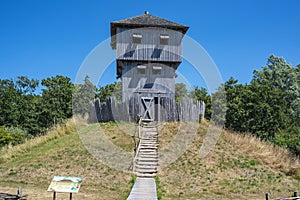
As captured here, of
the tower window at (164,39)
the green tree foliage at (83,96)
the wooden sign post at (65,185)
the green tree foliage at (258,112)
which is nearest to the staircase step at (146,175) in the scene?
the wooden sign post at (65,185)

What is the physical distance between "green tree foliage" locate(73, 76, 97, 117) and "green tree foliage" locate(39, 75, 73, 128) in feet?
30.6

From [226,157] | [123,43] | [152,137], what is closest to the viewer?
[226,157]

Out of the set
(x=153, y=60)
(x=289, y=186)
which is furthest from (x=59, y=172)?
(x=153, y=60)

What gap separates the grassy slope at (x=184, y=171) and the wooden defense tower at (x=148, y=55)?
24.1 ft

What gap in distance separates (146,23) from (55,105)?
25.4 m

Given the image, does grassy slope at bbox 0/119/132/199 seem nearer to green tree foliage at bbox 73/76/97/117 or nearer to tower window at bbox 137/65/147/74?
tower window at bbox 137/65/147/74

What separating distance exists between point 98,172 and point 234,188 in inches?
281

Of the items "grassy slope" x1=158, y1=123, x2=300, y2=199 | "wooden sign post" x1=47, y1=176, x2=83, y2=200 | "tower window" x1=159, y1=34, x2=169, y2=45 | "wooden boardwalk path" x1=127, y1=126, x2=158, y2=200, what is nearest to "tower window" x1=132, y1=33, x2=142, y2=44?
"tower window" x1=159, y1=34, x2=169, y2=45

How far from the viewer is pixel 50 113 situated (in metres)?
49.2

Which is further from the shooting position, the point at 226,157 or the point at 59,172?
the point at 226,157

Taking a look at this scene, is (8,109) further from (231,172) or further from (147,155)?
(231,172)

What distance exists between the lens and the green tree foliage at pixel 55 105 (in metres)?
49.3

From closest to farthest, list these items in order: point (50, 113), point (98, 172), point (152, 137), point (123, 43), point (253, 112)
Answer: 1. point (98, 172)
2. point (152, 137)
3. point (123, 43)
4. point (253, 112)
5. point (50, 113)

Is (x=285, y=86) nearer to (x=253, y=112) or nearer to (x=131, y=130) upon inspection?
(x=253, y=112)
